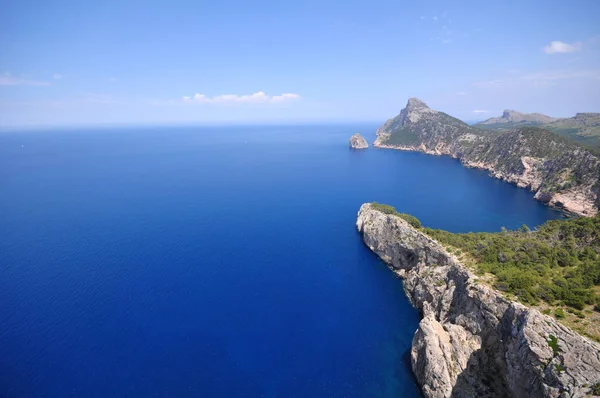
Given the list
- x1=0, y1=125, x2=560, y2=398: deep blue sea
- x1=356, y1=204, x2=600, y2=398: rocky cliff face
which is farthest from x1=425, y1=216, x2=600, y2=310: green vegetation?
x1=0, y1=125, x2=560, y2=398: deep blue sea

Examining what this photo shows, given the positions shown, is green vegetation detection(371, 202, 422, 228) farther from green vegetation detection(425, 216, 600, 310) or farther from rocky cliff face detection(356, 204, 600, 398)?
rocky cliff face detection(356, 204, 600, 398)

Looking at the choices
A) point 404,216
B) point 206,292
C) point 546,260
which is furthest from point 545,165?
point 206,292

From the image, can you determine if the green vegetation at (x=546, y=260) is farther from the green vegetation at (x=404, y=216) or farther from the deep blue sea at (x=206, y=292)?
the deep blue sea at (x=206, y=292)

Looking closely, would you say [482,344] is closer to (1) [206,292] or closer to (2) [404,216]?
(2) [404,216]

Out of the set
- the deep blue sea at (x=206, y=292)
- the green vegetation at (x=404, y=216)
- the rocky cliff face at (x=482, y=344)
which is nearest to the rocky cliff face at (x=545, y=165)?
the deep blue sea at (x=206, y=292)

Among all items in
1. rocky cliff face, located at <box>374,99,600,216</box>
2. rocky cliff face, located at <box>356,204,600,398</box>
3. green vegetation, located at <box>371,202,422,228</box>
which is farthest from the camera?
rocky cliff face, located at <box>374,99,600,216</box>
